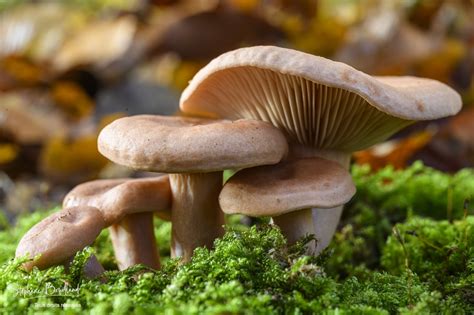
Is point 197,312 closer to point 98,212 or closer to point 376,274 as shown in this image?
point 98,212

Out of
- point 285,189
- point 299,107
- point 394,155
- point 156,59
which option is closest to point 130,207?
point 285,189

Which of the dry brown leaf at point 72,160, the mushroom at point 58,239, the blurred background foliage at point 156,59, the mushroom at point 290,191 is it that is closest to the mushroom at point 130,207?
the mushroom at point 58,239

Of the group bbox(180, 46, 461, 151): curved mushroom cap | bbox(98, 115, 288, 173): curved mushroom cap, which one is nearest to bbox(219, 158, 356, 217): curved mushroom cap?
bbox(98, 115, 288, 173): curved mushroom cap

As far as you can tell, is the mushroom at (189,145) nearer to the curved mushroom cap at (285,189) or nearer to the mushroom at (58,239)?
A: the curved mushroom cap at (285,189)

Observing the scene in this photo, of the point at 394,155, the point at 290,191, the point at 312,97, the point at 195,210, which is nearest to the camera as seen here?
the point at 290,191

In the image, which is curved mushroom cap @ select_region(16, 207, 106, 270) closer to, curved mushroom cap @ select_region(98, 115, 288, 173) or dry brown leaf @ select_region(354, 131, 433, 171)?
curved mushroom cap @ select_region(98, 115, 288, 173)

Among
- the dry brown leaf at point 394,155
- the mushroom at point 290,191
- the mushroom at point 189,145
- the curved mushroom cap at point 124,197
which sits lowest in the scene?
the dry brown leaf at point 394,155

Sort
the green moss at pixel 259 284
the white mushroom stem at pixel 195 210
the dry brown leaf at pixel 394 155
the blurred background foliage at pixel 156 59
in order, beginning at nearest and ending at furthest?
the green moss at pixel 259 284 → the white mushroom stem at pixel 195 210 → the dry brown leaf at pixel 394 155 → the blurred background foliage at pixel 156 59

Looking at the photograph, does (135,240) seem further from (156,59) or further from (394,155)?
(156,59)
